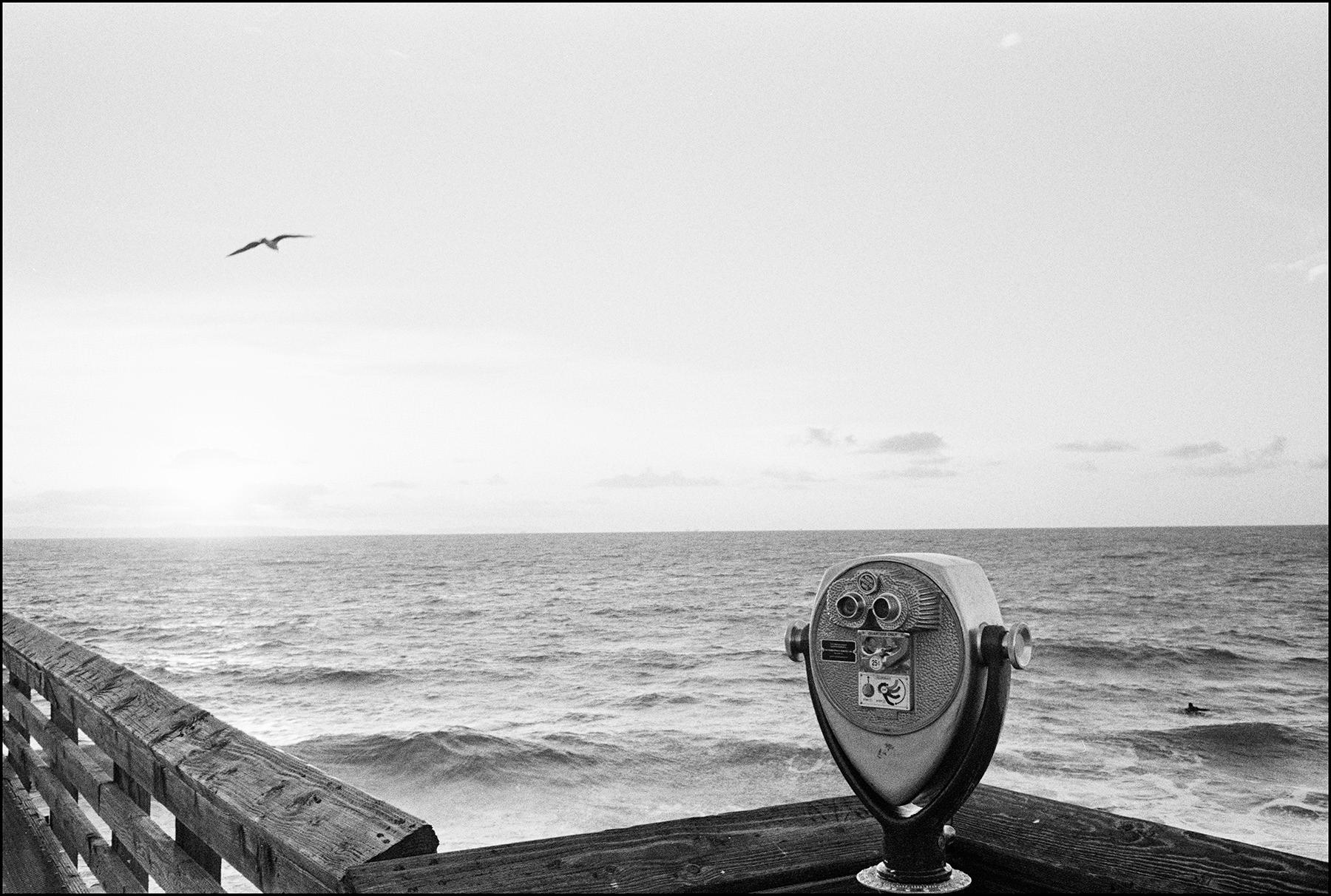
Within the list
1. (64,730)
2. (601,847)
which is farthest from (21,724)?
(601,847)

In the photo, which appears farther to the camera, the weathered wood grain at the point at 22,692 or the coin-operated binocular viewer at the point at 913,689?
the weathered wood grain at the point at 22,692

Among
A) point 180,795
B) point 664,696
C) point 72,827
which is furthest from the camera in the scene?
point 664,696

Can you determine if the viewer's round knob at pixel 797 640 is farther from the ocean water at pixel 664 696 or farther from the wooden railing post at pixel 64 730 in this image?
the ocean water at pixel 664 696

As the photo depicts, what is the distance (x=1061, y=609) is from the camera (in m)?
36.5

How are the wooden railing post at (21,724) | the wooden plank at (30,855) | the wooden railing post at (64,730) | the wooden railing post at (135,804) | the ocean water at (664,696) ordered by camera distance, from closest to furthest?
the wooden railing post at (135,804), the wooden railing post at (64,730), the wooden plank at (30,855), the wooden railing post at (21,724), the ocean water at (664,696)

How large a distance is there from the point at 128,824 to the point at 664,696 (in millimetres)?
15360

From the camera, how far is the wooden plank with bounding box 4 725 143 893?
263 cm

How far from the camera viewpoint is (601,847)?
166cm

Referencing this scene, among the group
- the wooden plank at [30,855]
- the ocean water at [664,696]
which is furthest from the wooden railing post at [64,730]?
→ the ocean water at [664,696]

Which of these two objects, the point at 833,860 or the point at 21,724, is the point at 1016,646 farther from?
the point at 21,724

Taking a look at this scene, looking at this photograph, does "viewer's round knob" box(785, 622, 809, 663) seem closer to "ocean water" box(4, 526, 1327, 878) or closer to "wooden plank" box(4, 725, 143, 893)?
"wooden plank" box(4, 725, 143, 893)

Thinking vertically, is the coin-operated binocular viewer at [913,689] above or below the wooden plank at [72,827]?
above

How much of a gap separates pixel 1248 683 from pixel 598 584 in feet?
111

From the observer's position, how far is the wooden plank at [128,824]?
2.08 meters
